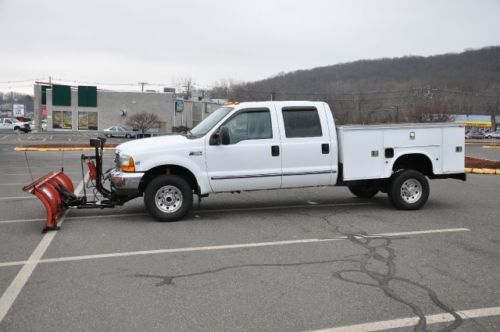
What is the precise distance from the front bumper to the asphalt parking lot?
1.86 feet

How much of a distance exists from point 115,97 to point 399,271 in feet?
211

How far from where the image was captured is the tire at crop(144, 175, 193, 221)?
8523 millimetres

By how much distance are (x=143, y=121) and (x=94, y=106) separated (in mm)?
9272

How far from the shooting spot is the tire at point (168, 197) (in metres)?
8.52

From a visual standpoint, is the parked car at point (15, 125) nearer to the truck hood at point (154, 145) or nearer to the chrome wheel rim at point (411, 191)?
the truck hood at point (154, 145)

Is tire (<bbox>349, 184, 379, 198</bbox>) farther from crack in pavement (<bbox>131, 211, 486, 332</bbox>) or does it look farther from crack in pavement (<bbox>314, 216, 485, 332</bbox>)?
crack in pavement (<bbox>131, 211, 486, 332</bbox>)

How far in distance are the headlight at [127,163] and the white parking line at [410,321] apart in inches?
204

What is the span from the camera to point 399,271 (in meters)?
5.84

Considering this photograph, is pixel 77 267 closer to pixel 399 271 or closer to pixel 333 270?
pixel 333 270

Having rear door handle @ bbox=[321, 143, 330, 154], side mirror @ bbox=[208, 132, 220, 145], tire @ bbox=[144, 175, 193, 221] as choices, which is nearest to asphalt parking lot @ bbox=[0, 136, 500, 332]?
tire @ bbox=[144, 175, 193, 221]

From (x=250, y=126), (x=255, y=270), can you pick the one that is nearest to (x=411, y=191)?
(x=250, y=126)

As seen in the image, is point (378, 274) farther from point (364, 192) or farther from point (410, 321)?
point (364, 192)

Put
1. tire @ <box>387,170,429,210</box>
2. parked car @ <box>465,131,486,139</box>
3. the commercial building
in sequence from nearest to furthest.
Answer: tire @ <box>387,170,429,210</box>
the commercial building
parked car @ <box>465,131,486,139</box>

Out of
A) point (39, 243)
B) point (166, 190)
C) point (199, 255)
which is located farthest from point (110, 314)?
point (166, 190)
